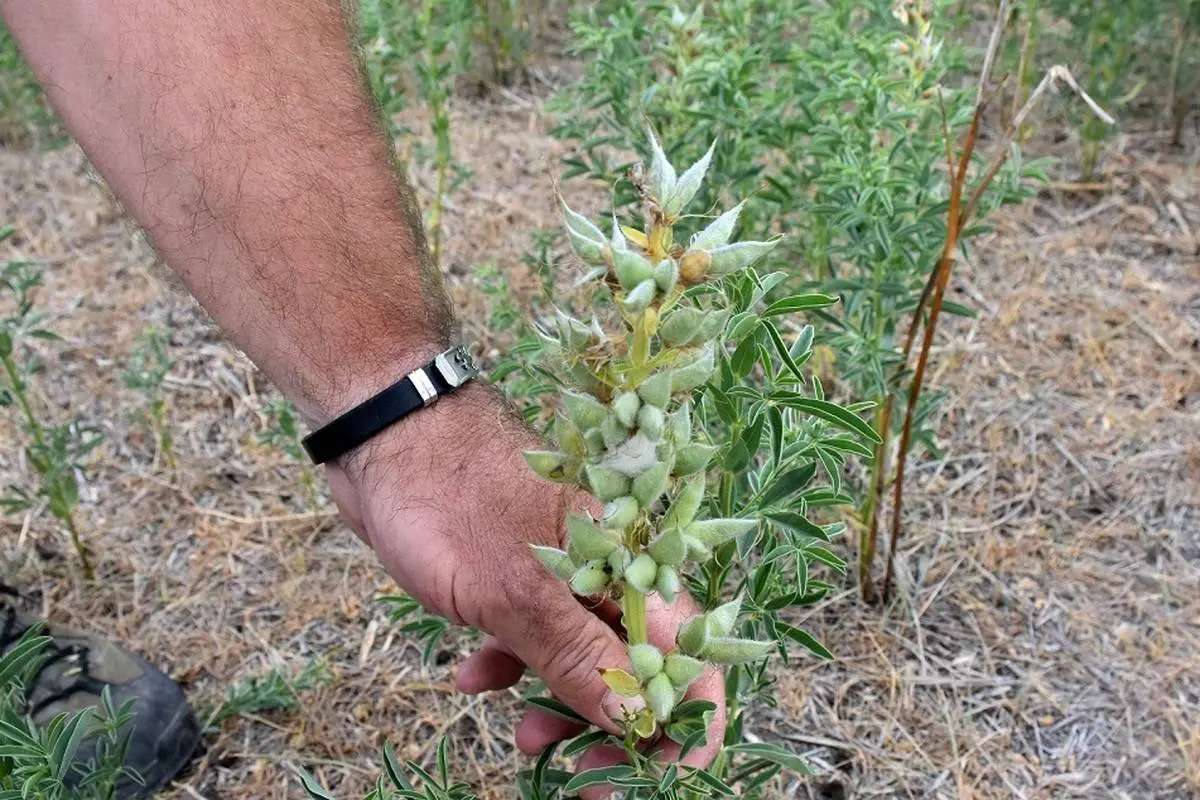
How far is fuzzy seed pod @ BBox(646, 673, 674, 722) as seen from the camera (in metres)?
1.19

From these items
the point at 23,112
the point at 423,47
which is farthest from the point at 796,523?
the point at 23,112

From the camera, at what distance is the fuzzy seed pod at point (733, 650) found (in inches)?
46.1

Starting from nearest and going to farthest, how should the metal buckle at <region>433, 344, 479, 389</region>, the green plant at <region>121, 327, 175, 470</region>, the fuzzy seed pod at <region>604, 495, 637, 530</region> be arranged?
1. the fuzzy seed pod at <region>604, 495, 637, 530</region>
2. the metal buckle at <region>433, 344, 479, 389</region>
3. the green plant at <region>121, 327, 175, 470</region>

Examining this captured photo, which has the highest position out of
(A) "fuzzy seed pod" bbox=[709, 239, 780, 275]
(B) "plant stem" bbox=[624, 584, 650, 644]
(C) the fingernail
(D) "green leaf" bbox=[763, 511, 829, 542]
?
(A) "fuzzy seed pod" bbox=[709, 239, 780, 275]

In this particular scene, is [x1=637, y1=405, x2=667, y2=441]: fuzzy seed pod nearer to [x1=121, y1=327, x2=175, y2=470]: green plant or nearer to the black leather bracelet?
the black leather bracelet

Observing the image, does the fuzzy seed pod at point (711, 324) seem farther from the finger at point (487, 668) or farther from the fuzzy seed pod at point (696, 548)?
the finger at point (487, 668)

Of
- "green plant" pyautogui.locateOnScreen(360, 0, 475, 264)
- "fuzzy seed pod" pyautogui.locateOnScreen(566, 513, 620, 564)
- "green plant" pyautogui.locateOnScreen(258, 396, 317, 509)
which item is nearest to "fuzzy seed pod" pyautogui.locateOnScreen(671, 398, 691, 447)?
"fuzzy seed pod" pyautogui.locateOnScreen(566, 513, 620, 564)

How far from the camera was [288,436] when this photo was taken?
2.69 metres

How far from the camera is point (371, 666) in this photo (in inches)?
95.0

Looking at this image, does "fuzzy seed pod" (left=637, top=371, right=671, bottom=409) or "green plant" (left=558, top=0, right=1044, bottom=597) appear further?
"green plant" (left=558, top=0, right=1044, bottom=597)

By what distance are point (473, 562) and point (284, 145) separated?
677 millimetres

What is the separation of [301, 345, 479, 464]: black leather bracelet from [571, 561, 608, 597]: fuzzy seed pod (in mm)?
539

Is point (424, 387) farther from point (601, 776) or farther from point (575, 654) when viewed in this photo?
point (601, 776)

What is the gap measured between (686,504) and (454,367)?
1.98ft
